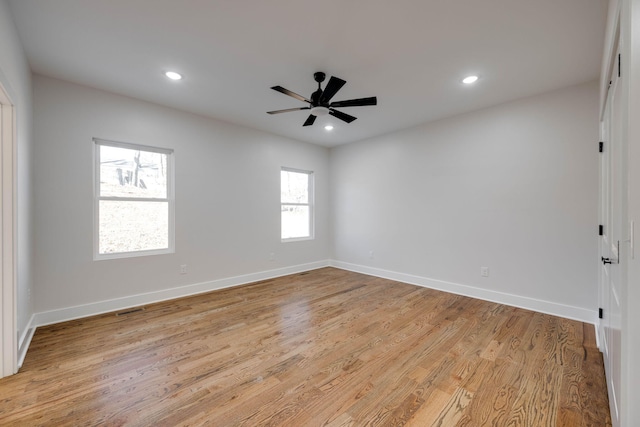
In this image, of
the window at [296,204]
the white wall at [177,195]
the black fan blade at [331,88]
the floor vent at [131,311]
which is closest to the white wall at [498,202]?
the window at [296,204]

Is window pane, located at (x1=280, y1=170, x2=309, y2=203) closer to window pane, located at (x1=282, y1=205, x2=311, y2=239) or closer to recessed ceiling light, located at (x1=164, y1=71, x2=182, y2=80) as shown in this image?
window pane, located at (x1=282, y1=205, x2=311, y2=239)

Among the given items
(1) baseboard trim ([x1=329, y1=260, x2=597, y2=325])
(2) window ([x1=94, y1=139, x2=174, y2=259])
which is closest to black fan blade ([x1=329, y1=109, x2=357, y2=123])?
(2) window ([x1=94, y1=139, x2=174, y2=259])

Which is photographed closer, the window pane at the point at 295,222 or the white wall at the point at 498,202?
the white wall at the point at 498,202

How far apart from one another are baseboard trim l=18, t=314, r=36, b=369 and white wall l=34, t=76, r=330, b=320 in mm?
242

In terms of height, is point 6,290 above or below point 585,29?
below

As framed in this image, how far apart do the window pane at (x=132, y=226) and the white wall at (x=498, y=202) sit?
338 cm

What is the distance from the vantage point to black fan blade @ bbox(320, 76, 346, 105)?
7.71 feet

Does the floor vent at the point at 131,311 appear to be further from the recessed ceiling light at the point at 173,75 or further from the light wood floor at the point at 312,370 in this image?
the recessed ceiling light at the point at 173,75

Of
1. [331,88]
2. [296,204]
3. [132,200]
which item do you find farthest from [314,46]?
[296,204]

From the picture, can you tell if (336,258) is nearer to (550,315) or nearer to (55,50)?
(550,315)

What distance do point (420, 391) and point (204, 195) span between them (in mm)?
3578

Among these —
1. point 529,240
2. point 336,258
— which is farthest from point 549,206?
point 336,258

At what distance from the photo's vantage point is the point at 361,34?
2.20m

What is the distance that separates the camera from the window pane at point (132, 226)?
10.9 ft
